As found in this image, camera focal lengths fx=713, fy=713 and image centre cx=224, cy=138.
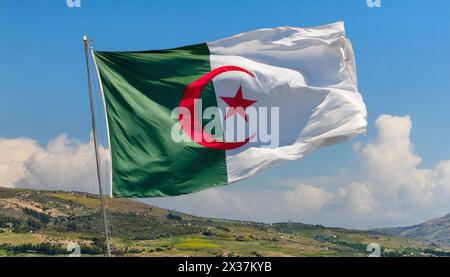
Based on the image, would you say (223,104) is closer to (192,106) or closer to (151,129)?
(192,106)

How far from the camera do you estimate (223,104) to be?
26016 mm

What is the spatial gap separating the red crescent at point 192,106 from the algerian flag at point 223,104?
0.04 meters

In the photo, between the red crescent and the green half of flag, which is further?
the red crescent

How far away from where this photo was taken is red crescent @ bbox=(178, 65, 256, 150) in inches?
984

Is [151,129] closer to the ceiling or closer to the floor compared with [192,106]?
closer to the floor

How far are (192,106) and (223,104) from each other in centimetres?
119

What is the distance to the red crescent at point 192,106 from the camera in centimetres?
2500

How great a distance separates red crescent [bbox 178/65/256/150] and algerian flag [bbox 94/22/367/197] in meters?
0.04

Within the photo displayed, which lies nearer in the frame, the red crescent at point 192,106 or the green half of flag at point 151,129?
the green half of flag at point 151,129

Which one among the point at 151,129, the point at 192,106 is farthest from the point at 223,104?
the point at 151,129

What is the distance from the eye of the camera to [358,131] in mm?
25062

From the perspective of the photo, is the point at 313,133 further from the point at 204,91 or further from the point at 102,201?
the point at 102,201

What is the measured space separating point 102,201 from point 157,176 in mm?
3887
